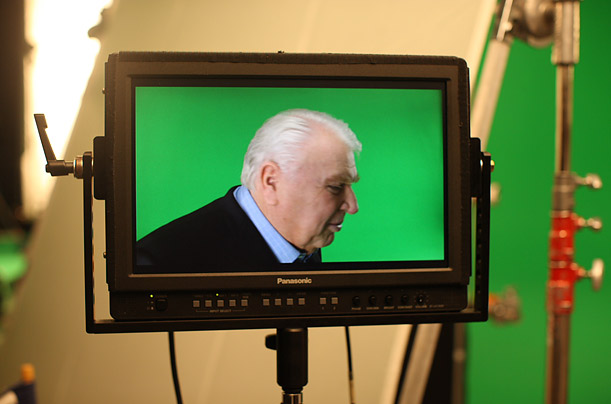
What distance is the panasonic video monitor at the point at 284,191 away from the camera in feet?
2.57

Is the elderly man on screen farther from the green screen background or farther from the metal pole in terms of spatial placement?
the metal pole

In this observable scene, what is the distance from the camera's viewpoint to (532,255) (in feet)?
5.67

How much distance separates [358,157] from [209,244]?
23 centimetres

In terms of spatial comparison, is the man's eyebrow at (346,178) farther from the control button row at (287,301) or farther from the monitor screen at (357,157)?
the control button row at (287,301)

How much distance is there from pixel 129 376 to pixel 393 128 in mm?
1023

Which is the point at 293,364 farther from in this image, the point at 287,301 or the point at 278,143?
the point at 278,143

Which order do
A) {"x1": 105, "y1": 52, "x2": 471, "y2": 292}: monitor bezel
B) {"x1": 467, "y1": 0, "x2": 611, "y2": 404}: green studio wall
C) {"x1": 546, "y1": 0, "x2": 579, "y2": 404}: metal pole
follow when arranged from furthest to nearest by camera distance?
{"x1": 467, "y1": 0, "x2": 611, "y2": 404}: green studio wall, {"x1": 546, "y1": 0, "x2": 579, "y2": 404}: metal pole, {"x1": 105, "y1": 52, "x2": 471, "y2": 292}: monitor bezel

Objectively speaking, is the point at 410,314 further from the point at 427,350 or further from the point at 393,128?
the point at 427,350

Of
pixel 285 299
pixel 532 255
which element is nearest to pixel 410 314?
pixel 285 299

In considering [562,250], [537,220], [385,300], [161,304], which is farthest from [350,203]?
[537,220]

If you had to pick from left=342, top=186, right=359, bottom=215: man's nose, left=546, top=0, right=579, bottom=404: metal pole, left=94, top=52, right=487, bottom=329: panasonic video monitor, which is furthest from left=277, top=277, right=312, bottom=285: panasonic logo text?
left=546, top=0, right=579, bottom=404: metal pole

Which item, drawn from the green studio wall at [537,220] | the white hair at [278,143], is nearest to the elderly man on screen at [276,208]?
the white hair at [278,143]

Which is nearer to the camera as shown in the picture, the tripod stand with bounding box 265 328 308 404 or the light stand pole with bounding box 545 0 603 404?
the tripod stand with bounding box 265 328 308 404

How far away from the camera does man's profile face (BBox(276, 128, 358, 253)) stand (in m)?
0.80
